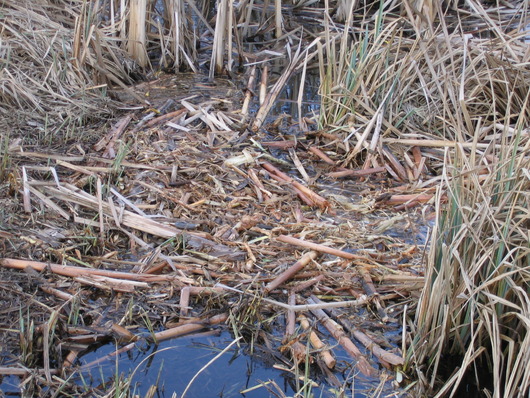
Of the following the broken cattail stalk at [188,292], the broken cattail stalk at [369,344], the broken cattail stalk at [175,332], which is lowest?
the broken cattail stalk at [175,332]

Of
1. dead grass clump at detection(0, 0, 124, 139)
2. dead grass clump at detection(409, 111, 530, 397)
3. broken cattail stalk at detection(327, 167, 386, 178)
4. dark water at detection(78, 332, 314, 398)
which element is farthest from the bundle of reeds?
dead grass clump at detection(409, 111, 530, 397)

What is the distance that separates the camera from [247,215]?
3754mm

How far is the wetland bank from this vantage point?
8.62 feet

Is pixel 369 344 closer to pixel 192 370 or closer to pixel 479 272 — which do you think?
pixel 479 272

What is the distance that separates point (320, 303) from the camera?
9.86 ft

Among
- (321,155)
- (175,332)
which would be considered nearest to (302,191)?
(321,155)

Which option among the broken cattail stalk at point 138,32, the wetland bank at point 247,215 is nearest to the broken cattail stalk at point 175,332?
the wetland bank at point 247,215

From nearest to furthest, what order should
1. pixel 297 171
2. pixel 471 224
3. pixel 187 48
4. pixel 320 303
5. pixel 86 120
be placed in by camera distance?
1. pixel 471 224
2. pixel 320 303
3. pixel 297 171
4. pixel 86 120
5. pixel 187 48

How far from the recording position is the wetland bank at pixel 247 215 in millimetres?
2627

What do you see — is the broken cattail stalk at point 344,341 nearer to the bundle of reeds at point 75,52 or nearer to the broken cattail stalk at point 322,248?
the broken cattail stalk at point 322,248

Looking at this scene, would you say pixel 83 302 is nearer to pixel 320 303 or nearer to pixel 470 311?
pixel 320 303

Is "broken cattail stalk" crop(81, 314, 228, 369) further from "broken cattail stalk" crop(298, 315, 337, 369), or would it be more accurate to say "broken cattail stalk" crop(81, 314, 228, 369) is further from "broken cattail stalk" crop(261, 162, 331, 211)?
"broken cattail stalk" crop(261, 162, 331, 211)

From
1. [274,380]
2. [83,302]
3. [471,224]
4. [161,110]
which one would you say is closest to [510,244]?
[471,224]

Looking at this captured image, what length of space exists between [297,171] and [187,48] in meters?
2.16
